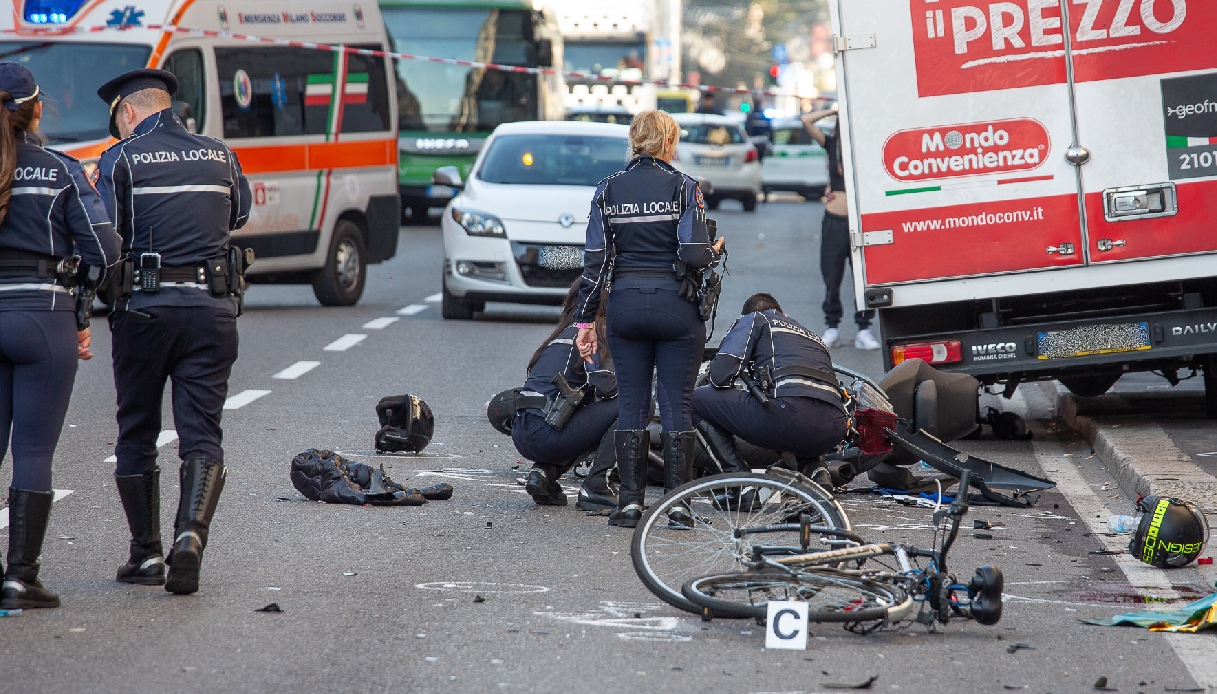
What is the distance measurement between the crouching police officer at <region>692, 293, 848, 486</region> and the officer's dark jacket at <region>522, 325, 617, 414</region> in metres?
0.41

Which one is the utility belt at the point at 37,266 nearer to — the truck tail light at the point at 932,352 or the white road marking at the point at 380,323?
the truck tail light at the point at 932,352

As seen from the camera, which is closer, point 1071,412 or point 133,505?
point 133,505

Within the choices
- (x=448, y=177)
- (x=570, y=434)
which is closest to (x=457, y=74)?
(x=448, y=177)

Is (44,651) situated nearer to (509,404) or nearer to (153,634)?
(153,634)

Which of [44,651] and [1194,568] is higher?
[44,651]

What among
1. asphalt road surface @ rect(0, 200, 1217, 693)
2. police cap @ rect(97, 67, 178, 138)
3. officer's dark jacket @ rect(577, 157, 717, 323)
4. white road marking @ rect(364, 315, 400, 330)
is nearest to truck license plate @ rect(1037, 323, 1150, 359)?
asphalt road surface @ rect(0, 200, 1217, 693)

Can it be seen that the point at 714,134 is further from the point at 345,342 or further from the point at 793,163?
the point at 345,342

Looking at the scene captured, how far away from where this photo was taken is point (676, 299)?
7363mm

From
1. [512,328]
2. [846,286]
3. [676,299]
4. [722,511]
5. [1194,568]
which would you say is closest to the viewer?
[722,511]

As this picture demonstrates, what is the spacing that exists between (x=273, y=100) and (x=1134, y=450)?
957 cm

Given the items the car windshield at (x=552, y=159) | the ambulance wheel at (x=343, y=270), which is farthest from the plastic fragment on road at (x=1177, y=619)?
the ambulance wheel at (x=343, y=270)

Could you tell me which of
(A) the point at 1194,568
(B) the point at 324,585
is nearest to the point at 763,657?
(B) the point at 324,585

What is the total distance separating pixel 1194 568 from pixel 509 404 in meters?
3.07

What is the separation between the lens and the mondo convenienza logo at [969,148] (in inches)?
384
